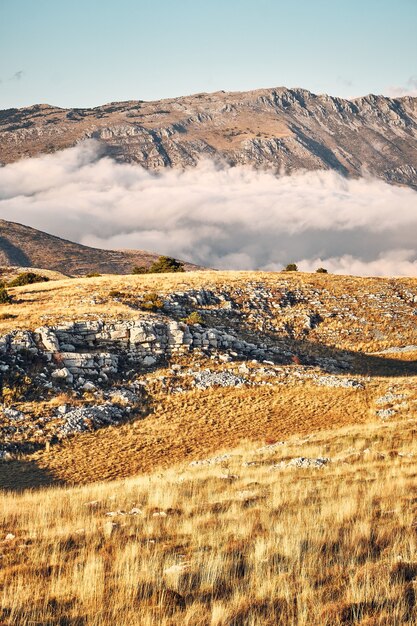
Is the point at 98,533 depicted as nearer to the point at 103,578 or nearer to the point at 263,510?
the point at 103,578

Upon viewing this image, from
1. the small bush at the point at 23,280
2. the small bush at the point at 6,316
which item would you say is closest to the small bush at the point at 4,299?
the small bush at the point at 6,316

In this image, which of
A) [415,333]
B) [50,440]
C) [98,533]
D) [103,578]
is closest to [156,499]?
[98,533]

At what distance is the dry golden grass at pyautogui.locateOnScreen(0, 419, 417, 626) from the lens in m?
6.96

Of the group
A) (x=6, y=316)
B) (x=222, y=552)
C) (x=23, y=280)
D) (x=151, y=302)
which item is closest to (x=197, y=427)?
(x=222, y=552)

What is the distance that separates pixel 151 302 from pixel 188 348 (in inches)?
471

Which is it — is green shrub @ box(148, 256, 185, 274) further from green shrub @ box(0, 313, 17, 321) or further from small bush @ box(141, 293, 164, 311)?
green shrub @ box(0, 313, 17, 321)

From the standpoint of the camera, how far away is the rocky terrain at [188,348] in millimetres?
Answer: 29328

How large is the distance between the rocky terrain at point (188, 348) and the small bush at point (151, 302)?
0.11 meters

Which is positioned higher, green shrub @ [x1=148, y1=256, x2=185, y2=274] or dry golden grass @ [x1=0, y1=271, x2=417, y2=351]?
green shrub @ [x1=148, y1=256, x2=185, y2=274]

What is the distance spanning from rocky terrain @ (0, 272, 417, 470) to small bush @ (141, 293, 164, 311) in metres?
0.11

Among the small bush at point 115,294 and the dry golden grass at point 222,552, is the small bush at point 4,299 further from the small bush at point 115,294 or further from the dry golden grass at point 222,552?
the dry golden grass at point 222,552

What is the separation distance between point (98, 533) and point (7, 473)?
13.8m

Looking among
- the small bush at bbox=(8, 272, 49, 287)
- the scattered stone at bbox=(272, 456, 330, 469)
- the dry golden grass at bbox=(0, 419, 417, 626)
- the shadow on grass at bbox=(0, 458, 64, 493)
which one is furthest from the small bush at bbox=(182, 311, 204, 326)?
the small bush at bbox=(8, 272, 49, 287)

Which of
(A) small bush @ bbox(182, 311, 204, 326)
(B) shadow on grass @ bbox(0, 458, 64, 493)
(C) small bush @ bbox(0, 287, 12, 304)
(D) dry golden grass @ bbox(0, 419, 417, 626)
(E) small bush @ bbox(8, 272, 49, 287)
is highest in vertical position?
(E) small bush @ bbox(8, 272, 49, 287)
